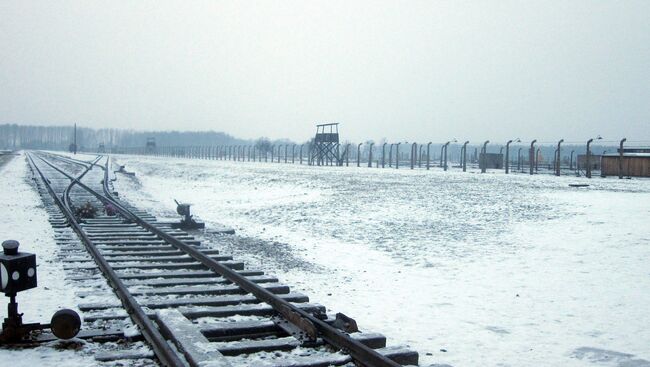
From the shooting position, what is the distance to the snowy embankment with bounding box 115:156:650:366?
6.27 meters

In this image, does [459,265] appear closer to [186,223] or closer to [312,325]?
[312,325]

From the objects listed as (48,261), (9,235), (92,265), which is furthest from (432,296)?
(9,235)

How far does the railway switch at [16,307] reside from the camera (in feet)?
16.6

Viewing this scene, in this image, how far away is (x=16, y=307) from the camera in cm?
519

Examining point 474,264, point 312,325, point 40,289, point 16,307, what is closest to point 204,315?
point 312,325

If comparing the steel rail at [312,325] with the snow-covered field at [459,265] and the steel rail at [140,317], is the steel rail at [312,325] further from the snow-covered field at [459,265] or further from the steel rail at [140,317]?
the steel rail at [140,317]

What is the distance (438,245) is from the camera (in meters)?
12.1

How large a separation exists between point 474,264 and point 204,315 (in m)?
5.82

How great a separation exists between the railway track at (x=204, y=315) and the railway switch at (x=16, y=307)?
30cm

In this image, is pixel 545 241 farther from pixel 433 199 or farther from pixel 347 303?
pixel 433 199

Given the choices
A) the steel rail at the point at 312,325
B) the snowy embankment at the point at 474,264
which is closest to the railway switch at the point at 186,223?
the snowy embankment at the point at 474,264

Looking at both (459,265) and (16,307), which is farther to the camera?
(459,265)

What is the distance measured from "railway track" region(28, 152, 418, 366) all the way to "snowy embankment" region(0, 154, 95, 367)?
0.23 meters

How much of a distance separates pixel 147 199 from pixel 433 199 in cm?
1131
